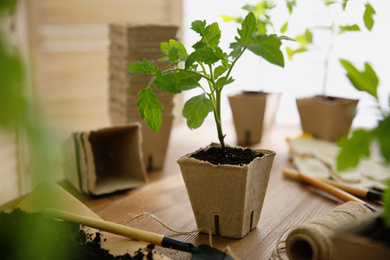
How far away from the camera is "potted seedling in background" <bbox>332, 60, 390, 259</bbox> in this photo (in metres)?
0.49

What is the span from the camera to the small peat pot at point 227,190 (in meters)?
0.81

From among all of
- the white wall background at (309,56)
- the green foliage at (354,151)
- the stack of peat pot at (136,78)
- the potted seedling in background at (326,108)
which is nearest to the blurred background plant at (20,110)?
the green foliage at (354,151)

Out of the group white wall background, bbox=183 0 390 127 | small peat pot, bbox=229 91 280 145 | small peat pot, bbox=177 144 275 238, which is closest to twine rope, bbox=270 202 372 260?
small peat pot, bbox=177 144 275 238

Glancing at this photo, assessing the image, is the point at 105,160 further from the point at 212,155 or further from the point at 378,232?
the point at 378,232

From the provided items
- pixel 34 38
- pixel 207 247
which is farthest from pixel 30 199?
pixel 34 38

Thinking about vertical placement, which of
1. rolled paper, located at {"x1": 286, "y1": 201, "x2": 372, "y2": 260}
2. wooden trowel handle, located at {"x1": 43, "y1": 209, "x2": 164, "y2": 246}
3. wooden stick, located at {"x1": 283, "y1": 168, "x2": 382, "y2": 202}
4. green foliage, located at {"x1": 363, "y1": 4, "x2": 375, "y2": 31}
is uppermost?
green foliage, located at {"x1": 363, "y1": 4, "x2": 375, "y2": 31}

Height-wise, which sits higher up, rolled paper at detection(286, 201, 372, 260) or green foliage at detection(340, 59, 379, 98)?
green foliage at detection(340, 59, 379, 98)

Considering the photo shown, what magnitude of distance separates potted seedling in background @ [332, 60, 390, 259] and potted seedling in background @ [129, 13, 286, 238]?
0.22m

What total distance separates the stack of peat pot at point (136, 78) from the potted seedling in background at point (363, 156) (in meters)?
0.77

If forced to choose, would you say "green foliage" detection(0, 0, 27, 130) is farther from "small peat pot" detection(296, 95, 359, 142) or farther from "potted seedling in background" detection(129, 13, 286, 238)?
"small peat pot" detection(296, 95, 359, 142)

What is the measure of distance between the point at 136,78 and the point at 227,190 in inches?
22.5

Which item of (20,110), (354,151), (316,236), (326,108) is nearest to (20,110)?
(20,110)

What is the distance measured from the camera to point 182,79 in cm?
79

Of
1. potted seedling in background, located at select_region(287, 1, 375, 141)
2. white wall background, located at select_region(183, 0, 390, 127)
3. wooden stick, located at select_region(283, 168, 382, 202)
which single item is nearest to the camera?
wooden stick, located at select_region(283, 168, 382, 202)
